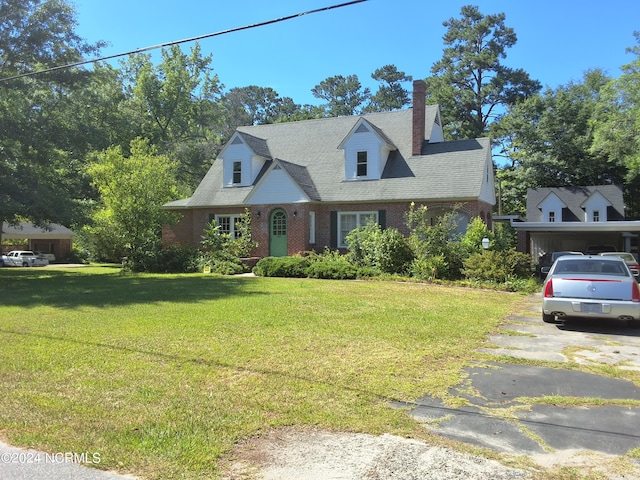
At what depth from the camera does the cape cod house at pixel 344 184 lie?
22359 millimetres

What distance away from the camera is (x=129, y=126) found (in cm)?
3578

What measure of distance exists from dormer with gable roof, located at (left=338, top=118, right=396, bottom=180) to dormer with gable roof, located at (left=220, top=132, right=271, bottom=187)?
498 cm

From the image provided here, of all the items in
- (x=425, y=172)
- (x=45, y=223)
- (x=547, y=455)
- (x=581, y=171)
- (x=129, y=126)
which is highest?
(x=129, y=126)

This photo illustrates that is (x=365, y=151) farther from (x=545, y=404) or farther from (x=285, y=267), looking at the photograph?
(x=545, y=404)

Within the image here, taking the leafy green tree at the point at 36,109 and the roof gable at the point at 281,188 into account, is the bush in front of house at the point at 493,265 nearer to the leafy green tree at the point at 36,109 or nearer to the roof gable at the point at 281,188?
the roof gable at the point at 281,188

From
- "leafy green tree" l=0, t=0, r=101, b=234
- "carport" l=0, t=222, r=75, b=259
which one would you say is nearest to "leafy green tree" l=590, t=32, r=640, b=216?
"leafy green tree" l=0, t=0, r=101, b=234

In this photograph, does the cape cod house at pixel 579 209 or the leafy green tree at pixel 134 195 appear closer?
the leafy green tree at pixel 134 195

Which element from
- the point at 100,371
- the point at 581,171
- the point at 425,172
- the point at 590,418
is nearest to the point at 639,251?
the point at 581,171

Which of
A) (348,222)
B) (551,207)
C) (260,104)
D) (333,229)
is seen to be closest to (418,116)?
(348,222)

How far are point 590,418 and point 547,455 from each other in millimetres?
1158

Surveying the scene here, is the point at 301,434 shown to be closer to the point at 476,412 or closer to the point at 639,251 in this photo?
the point at 476,412

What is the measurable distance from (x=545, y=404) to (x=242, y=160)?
76.0ft

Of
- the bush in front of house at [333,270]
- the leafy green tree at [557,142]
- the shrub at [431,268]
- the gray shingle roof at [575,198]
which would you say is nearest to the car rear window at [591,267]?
the shrub at [431,268]

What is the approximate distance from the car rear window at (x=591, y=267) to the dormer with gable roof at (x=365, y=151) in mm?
14393
